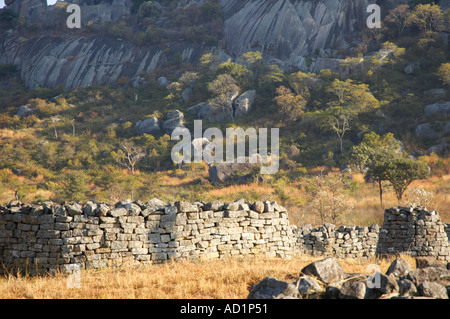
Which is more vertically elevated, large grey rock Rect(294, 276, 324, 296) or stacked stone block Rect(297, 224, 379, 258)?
Answer: large grey rock Rect(294, 276, 324, 296)

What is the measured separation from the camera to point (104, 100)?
56.7 metres

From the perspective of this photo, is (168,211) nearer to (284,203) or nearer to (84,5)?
(284,203)

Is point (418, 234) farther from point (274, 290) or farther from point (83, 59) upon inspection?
point (83, 59)

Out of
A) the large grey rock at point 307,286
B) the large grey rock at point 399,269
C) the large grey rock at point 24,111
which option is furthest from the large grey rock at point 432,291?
the large grey rock at point 24,111

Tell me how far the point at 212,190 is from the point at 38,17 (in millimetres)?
65053

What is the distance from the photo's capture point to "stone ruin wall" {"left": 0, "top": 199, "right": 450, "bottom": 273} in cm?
814

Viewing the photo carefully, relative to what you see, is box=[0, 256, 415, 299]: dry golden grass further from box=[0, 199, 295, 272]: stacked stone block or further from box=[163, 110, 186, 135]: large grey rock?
box=[163, 110, 186, 135]: large grey rock

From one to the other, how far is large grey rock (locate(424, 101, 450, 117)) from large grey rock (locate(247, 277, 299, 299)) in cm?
4209

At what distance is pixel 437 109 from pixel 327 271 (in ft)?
137

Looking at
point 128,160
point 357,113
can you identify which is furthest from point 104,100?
point 357,113

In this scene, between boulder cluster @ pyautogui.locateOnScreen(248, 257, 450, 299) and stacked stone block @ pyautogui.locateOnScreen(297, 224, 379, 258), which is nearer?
boulder cluster @ pyautogui.locateOnScreen(248, 257, 450, 299)

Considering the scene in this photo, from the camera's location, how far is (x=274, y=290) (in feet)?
17.2

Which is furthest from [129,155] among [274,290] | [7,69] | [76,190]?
[7,69]

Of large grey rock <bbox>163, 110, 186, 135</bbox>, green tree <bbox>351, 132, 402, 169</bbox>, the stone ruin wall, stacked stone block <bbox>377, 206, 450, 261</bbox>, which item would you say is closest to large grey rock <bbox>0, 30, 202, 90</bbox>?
large grey rock <bbox>163, 110, 186, 135</bbox>
